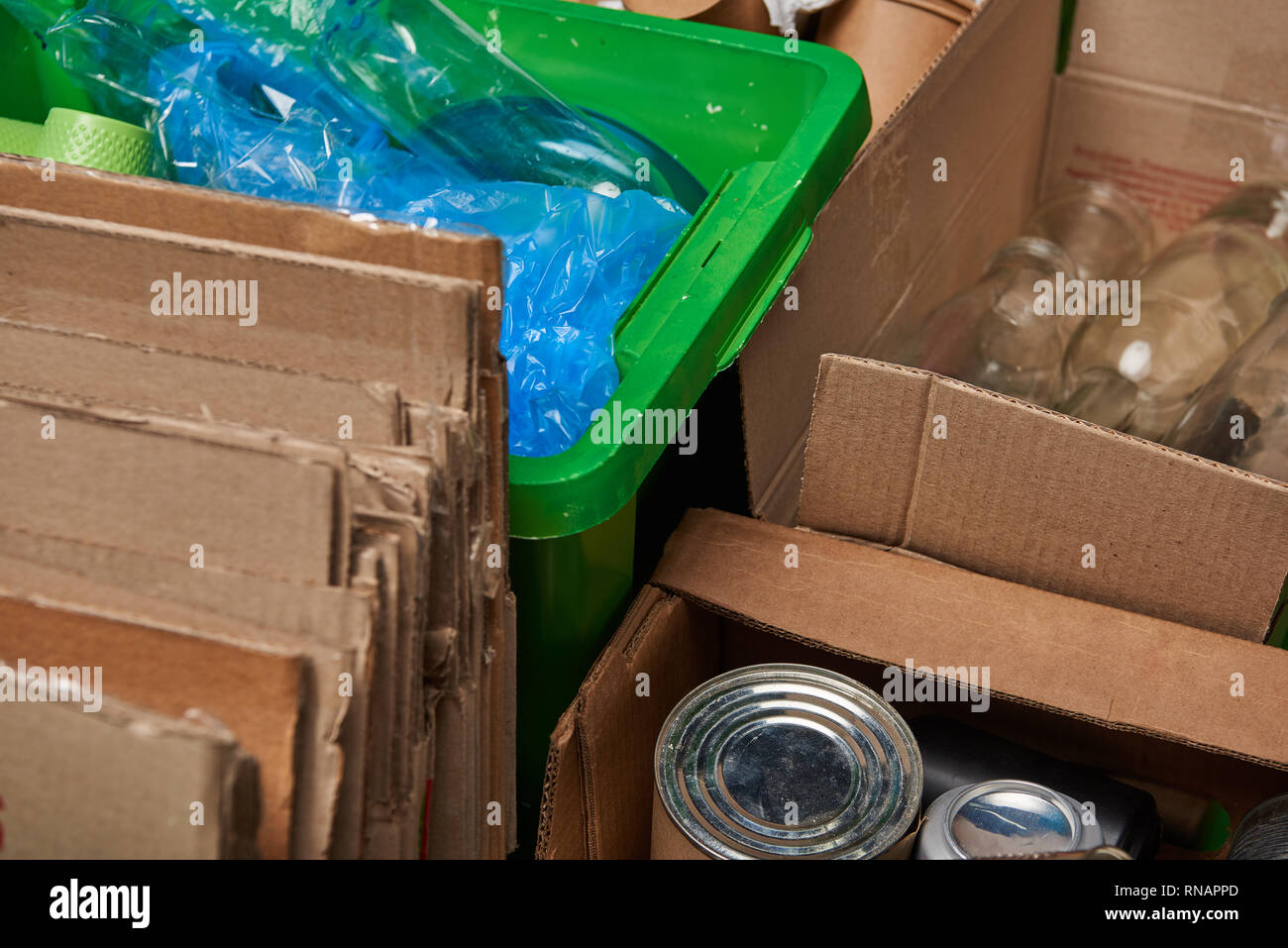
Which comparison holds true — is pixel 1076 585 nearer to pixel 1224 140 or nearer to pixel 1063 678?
pixel 1063 678

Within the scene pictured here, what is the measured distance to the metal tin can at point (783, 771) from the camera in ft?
3.05

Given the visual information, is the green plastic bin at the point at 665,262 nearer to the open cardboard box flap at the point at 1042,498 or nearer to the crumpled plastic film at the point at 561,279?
the crumpled plastic film at the point at 561,279

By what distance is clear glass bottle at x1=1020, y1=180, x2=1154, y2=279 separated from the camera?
6.37 feet

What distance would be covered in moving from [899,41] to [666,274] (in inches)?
27.9

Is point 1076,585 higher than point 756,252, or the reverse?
point 756,252

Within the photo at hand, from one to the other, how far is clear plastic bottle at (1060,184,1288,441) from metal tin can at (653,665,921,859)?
73 cm

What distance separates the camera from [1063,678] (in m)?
1.06

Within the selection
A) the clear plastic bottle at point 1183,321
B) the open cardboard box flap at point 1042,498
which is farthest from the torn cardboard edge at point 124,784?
the clear plastic bottle at point 1183,321

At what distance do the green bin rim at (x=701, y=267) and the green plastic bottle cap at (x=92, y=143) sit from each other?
490mm

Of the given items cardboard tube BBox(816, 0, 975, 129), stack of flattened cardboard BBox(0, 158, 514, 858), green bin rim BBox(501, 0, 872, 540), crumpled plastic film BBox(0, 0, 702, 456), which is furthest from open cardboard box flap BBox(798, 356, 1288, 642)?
cardboard tube BBox(816, 0, 975, 129)

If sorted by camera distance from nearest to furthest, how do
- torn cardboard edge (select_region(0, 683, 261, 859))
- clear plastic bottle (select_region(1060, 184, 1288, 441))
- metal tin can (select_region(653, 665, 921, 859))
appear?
torn cardboard edge (select_region(0, 683, 261, 859)) < metal tin can (select_region(653, 665, 921, 859)) < clear plastic bottle (select_region(1060, 184, 1288, 441))

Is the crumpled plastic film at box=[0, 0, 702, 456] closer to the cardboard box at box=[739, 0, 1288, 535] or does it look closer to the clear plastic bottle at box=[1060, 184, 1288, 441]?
the cardboard box at box=[739, 0, 1288, 535]
